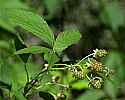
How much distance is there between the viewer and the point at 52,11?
9.63 feet

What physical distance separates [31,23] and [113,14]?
7.25ft

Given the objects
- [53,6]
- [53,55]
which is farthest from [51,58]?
[53,6]

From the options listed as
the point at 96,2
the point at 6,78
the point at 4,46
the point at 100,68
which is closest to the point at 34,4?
the point at 96,2

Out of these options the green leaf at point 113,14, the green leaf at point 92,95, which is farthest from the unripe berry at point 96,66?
the green leaf at point 113,14

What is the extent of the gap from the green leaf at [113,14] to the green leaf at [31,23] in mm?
2142

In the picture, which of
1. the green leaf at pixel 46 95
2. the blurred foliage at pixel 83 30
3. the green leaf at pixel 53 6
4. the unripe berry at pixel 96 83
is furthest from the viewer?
the green leaf at pixel 53 6

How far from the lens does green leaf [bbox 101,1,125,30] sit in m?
3.31

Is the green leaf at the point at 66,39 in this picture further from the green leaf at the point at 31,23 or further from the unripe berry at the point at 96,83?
the unripe berry at the point at 96,83

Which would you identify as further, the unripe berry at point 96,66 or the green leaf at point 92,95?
the green leaf at point 92,95

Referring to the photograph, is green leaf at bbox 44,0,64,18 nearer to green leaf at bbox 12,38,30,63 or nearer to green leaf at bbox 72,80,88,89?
green leaf at bbox 72,80,88,89

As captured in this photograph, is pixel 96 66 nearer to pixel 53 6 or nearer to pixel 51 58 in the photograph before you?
pixel 51 58

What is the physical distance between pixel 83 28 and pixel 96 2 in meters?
0.28

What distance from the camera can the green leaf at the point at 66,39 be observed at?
1174 millimetres

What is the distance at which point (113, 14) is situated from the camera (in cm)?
333
